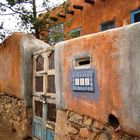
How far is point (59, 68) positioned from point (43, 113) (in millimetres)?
1700

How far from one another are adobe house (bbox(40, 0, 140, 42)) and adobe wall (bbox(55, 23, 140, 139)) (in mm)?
5902

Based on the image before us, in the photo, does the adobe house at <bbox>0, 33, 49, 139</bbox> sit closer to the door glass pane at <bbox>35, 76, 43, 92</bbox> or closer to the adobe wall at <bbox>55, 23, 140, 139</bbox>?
the door glass pane at <bbox>35, 76, 43, 92</bbox>

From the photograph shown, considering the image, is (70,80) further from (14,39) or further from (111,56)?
(14,39)

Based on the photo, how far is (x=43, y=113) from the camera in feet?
22.2

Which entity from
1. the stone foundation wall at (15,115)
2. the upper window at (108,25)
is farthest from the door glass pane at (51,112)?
the upper window at (108,25)

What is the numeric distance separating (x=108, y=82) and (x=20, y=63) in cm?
402

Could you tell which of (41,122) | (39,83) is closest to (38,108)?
(41,122)

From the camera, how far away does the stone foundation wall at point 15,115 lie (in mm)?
7426

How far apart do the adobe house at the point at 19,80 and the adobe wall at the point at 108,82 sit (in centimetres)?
245

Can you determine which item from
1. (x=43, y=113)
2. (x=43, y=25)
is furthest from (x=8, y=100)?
(x=43, y=25)

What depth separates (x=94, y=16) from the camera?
12.5 meters

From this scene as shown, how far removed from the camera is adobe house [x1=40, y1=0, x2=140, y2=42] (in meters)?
10.5

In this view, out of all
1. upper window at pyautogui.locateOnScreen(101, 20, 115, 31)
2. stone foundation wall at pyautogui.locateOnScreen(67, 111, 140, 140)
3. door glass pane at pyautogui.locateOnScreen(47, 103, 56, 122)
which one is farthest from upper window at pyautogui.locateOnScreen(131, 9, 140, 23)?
stone foundation wall at pyautogui.locateOnScreen(67, 111, 140, 140)

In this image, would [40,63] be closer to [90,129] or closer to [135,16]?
[90,129]
